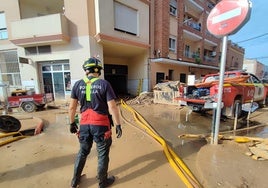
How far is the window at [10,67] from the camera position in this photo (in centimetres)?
1118

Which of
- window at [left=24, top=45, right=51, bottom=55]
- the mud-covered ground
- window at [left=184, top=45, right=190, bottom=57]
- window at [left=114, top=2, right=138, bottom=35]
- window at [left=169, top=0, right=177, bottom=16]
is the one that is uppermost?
window at [left=169, top=0, right=177, bottom=16]

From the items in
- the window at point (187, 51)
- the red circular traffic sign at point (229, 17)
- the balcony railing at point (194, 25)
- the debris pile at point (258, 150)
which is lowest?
the debris pile at point (258, 150)

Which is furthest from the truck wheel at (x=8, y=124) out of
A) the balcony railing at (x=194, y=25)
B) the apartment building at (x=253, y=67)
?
the apartment building at (x=253, y=67)

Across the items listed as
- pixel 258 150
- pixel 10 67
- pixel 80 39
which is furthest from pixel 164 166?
pixel 10 67

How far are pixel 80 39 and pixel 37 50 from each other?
3.40 meters

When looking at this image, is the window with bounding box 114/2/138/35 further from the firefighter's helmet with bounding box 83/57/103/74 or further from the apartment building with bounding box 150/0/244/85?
the firefighter's helmet with bounding box 83/57/103/74

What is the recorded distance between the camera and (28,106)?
311 inches

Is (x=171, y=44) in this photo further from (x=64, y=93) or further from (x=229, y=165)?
(x=229, y=165)

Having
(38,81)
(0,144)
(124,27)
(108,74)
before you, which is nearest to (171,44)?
(124,27)

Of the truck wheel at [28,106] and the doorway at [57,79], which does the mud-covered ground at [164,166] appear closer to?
the truck wheel at [28,106]

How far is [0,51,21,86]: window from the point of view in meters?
11.2

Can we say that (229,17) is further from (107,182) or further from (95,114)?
(107,182)

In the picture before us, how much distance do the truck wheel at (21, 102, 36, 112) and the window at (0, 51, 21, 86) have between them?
482 cm

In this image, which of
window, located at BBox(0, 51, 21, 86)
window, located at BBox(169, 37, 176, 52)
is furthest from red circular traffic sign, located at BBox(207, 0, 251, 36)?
window, located at BBox(0, 51, 21, 86)
